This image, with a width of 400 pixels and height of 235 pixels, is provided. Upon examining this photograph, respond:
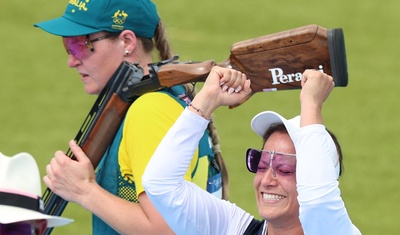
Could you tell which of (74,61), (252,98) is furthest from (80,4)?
(252,98)

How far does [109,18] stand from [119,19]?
0.05 meters

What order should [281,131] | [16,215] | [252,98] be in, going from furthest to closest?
[252,98] < [281,131] < [16,215]

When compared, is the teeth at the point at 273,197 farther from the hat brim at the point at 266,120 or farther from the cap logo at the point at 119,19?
the cap logo at the point at 119,19

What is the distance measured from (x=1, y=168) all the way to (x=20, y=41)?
935 cm

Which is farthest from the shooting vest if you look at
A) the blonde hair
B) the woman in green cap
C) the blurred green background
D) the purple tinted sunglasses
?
the blurred green background

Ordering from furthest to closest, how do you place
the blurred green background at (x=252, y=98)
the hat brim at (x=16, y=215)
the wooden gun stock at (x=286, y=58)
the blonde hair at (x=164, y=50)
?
the blurred green background at (x=252, y=98) → the blonde hair at (x=164, y=50) → the wooden gun stock at (x=286, y=58) → the hat brim at (x=16, y=215)

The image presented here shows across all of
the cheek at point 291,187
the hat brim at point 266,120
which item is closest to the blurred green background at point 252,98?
the hat brim at point 266,120

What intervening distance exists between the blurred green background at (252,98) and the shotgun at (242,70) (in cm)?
436

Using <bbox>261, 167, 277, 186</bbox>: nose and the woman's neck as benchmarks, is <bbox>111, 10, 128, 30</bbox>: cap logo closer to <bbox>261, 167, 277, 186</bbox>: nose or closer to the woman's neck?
<bbox>261, 167, 277, 186</bbox>: nose

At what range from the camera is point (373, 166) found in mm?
11523

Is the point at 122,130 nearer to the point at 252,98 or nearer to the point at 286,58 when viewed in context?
the point at 286,58

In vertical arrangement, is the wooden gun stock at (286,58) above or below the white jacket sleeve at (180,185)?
above

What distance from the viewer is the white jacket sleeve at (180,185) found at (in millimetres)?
5234

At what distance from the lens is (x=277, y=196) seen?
5.28 m
